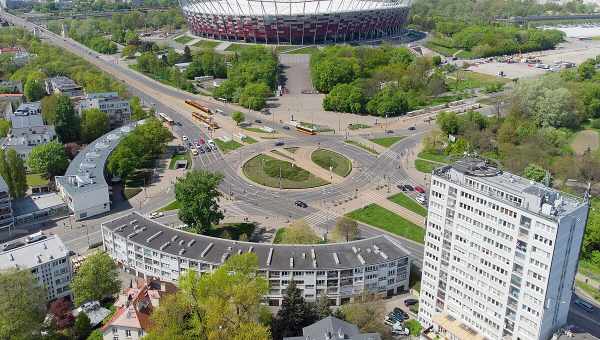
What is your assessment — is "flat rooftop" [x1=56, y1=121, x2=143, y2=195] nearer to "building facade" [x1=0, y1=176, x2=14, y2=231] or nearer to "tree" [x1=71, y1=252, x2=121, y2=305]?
"building facade" [x1=0, y1=176, x2=14, y2=231]

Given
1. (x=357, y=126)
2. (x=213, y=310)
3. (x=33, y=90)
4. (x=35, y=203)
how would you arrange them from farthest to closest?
1. (x=33, y=90)
2. (x=357, y=126)
3. (x=35, y=203)
4. (x=213, y=310)

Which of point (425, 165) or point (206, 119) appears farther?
point (206, 119)

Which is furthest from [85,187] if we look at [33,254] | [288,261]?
Result: [288,261]

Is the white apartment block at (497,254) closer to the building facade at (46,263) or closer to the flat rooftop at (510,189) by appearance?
the flat rooftop at (510,189)

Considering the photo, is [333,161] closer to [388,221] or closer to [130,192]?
[388,221]

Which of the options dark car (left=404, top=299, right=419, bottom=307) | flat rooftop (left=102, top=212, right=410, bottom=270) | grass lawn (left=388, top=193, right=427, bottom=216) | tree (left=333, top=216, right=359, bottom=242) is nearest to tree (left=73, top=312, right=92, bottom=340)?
flat rooftop (left=102, top=212, right=410, bottom=270)

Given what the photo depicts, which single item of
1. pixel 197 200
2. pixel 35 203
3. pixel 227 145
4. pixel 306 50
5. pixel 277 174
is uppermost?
pixel 306 50
